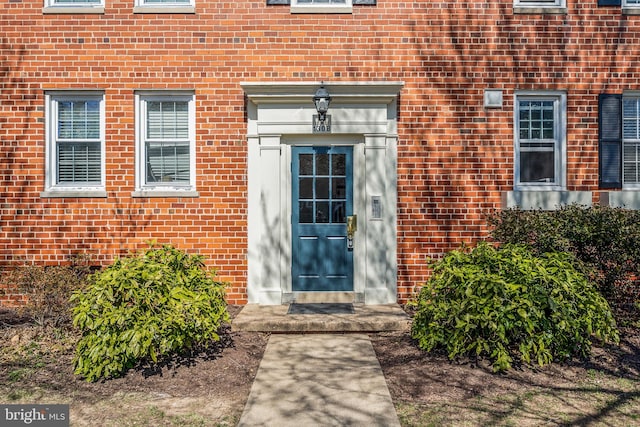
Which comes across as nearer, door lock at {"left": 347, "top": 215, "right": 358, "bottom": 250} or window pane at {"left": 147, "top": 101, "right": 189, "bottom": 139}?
door lock at {"left": 347, "top": 215, "right": 358, "bottom": 250}

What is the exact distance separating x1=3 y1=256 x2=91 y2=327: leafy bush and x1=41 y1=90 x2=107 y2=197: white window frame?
1.39m

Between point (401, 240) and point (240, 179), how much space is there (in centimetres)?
268

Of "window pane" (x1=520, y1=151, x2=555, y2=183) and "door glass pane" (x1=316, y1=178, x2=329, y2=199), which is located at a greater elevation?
"window pane" (x1=520, y1=151, x2=555, y2=183)

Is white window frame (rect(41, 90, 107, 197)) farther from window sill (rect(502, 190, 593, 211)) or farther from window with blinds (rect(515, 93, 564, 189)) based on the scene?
window with blinds (rect(515, 93, 564, 189))

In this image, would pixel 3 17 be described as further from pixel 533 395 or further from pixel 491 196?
pixel 533 395

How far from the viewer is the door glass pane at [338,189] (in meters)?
7.57

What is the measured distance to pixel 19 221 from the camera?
7.50 m

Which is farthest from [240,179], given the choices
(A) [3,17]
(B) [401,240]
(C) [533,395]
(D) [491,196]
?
(C) [533,395]

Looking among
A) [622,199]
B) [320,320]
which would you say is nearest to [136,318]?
[320,320]

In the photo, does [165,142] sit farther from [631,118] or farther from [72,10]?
[631,118]

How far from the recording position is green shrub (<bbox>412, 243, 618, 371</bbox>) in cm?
475

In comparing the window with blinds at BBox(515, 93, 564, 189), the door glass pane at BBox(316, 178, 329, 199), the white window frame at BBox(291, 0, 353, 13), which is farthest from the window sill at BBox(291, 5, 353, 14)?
the window with blinds at BBox(515, 93, 564, 189)

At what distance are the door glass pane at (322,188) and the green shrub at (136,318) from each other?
283 centimetres

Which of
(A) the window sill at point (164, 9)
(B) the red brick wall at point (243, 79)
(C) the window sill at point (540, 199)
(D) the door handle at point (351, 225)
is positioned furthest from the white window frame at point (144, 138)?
(C) the window sill at point (540, 199)
